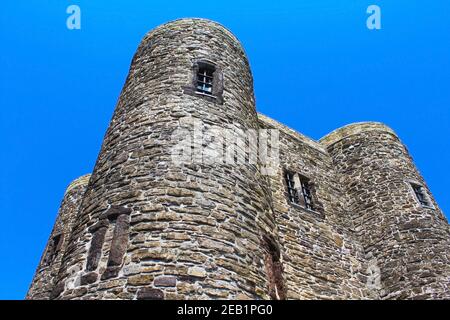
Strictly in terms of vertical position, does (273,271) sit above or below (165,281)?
above

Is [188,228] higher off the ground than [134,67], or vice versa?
[134,67]

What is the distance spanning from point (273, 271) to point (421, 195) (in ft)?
28.5

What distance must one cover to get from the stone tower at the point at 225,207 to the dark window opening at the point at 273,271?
23 millimetres

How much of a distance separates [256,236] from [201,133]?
228cm

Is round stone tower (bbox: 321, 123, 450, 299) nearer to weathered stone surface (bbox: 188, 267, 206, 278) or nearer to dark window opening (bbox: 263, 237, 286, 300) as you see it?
dark window opening (bbox: 263, 237, 286, 300)

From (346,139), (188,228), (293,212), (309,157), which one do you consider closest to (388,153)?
(346,139)

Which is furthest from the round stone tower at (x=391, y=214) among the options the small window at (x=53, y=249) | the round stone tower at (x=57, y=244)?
the small window at (x=53, y=249)

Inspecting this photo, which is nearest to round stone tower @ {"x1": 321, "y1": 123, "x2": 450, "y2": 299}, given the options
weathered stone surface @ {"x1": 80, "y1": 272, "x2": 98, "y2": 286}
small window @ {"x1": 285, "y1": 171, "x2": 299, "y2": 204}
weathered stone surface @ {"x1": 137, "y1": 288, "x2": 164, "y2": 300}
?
small window @ {"x1": 285, "y1": 171, "x2": 299, "y2": 204}

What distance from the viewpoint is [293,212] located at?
1169 centimetres

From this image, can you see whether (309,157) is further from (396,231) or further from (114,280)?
(114,280)

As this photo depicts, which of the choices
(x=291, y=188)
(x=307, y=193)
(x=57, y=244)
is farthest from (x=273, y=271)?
(x=57, y=244)

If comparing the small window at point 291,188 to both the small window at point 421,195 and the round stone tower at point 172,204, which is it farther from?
the small window at point 421,195

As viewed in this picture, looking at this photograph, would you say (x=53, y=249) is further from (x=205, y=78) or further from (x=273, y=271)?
(x=273, y=271)

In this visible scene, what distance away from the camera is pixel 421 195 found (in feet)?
44.3
